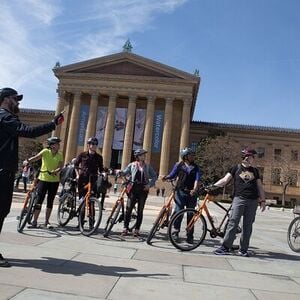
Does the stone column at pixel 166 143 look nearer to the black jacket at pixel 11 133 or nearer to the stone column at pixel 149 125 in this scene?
the stone column at pixel 149 125

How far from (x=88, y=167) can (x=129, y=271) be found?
4316 millimetres

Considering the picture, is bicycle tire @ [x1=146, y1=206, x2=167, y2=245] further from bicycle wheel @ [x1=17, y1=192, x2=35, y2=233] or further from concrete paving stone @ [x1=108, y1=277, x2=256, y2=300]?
concrete paving stone @ [x1=108, y1=277, x2=256, y2=300]

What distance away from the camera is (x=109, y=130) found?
70.1 metres

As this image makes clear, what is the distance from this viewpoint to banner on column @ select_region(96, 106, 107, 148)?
70188mm

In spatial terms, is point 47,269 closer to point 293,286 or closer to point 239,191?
point 293,286

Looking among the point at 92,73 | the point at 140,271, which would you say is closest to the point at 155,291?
the point at 140,271

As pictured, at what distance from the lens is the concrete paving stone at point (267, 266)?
6.72 metres

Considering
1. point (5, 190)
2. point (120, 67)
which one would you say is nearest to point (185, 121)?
point (120, 67)

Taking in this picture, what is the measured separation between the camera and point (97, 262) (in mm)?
→ 6262

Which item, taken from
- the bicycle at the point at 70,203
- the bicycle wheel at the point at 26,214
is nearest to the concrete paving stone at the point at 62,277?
the bicycle wheel at the point at 26,214

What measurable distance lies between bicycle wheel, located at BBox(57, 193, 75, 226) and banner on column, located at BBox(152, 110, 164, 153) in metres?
59.8

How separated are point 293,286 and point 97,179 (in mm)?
5172

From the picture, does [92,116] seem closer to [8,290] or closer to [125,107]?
[125,107]

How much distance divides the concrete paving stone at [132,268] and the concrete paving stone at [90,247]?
0.41m
